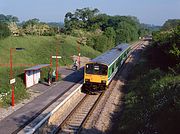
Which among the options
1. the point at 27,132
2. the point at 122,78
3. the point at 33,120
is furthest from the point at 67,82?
the point at 27,132

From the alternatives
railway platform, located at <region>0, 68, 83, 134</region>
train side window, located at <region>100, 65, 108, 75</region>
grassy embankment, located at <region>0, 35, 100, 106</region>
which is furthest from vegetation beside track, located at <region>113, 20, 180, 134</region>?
grassy embankment, located at <region>0, 35, 100, 106</region>

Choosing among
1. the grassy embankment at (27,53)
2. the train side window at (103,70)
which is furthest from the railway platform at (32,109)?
the train side window at (103,70)

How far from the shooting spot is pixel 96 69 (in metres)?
24.8

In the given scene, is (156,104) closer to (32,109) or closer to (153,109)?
(153,109)

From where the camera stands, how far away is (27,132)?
1480cm

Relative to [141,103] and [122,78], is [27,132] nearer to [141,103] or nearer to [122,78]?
[141,103]

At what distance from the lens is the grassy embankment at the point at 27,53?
21.9 m

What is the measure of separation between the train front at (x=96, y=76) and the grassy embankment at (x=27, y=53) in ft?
16.3

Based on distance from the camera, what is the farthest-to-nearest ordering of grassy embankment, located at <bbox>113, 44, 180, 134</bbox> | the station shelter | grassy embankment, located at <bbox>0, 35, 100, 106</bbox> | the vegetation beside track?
the station shelter → grassy embankment, located at <bbox>0, 35, 100, 106</bbox> → the vegetation beside track → grassy embankment, located at <bbox>113, 44, 180, 134</bbox>

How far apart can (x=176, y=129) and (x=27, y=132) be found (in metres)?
6.58

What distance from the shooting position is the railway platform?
52.0 ft

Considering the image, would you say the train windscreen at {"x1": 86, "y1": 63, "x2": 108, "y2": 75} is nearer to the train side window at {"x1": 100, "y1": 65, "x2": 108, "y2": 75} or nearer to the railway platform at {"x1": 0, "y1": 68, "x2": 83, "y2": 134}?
the train side window at {"x1": 100, "y1": 65, "x2": 108, "y2": 75}

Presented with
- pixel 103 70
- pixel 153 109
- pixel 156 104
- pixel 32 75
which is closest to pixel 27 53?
pixel 32 75

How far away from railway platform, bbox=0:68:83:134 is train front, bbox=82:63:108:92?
1.86 meters
